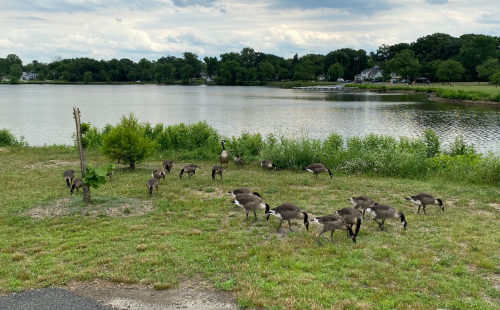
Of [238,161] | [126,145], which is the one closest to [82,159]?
[126,145]

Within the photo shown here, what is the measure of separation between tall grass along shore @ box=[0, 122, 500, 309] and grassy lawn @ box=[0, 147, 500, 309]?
0.04 m

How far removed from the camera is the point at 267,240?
34.5 feet

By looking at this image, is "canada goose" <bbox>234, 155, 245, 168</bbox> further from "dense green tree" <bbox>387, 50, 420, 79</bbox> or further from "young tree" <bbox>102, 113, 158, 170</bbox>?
"dense green tree" <bbox>387, 50, 420, 79</bbox>

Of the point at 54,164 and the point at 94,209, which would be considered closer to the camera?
the point at 94,209

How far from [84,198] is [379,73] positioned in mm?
177394

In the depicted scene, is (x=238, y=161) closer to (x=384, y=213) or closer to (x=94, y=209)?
(x=94, y=209)

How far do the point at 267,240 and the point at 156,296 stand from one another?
3.89m

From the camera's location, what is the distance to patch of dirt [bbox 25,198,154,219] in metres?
12.8

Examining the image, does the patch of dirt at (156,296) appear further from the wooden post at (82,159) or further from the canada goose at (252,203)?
the wooden post at (82,159)

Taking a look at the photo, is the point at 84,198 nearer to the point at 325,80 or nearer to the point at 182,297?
the point at 182,297

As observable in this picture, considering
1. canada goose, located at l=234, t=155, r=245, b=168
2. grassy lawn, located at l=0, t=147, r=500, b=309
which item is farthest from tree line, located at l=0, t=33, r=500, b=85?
grassy lawn, located at l=0, t=147, r=500, b=309

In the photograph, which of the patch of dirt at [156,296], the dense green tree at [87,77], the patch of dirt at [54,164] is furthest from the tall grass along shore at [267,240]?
the dense green tree at [87,77]

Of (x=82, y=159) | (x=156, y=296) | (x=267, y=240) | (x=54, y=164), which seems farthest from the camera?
(x=54, y=164)

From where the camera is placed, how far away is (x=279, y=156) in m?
22.0
